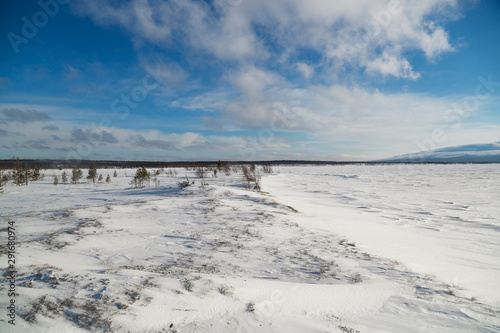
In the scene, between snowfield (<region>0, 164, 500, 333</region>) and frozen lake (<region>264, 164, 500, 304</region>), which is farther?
frozen lake (<region>264, 164, 500, 304</region>)

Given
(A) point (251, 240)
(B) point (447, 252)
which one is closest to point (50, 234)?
(A) point (251, 240)

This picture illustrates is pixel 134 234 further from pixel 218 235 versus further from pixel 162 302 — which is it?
pixel 162 302

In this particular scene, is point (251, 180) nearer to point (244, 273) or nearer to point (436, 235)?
point (436, 235)

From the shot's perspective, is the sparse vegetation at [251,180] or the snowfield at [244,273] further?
the sparse vegetation at [251,180]

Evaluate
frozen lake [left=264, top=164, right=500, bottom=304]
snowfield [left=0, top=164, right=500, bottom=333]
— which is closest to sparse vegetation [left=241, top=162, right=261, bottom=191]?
frozen lake [left=264, top=164, right=500, bottom=304]

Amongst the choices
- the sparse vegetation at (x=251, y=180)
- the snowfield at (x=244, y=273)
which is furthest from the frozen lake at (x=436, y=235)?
the sparse vegetation at (x=251, y=180)

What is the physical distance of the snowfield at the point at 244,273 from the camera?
241cm

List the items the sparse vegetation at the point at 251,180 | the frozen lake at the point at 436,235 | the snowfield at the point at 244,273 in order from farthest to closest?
the sparse vegetation at the point at 251,180 → the frozen lake at the point at 436,235 → the snowfield at the point at 244,273

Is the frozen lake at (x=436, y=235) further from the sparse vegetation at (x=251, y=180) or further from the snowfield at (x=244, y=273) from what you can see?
the sparse vegetation at (x=251, y=180)

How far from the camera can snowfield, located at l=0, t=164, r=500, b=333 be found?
94.8 inches

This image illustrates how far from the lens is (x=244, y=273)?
3643mm

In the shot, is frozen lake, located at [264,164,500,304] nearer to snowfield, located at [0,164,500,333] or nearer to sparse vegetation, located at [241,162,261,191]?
snowfield, located at [0,164,500,333]

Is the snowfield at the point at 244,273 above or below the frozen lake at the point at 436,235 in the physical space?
above

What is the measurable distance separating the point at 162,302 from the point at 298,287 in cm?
185
